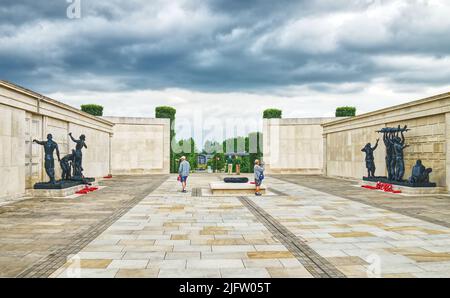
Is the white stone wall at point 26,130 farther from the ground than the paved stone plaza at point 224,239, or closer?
farther from the ground

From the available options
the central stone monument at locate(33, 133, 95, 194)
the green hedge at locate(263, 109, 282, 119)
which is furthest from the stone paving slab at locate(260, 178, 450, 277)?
the green hedge at locate(263, 109, 282, 119)

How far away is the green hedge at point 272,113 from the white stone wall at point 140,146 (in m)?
9.99

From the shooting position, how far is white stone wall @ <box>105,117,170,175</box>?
34.9 metres

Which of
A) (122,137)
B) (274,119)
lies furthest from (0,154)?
(274,119)

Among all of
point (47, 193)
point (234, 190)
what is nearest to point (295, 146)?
point (234, 190)

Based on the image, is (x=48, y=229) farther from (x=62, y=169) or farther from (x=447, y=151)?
(x=447, y=151)

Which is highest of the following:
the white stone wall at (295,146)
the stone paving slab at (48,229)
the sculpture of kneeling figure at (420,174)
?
the white stone wall at (295,146)

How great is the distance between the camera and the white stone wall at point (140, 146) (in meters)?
34.9

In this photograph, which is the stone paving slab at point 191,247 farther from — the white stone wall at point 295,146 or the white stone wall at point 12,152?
the white stone wall at point 295,146

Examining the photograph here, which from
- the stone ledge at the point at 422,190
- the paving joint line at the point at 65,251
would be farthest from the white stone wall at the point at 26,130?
the stone ledge at the point at 422,190

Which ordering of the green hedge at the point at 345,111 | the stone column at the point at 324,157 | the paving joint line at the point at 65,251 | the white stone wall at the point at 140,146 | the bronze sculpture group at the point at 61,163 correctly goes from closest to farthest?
the paving joint line at the point at 65,251 → the bronze sculpture group at the point at 61,163 → the stone column at the point at 324,157 → the white stone wall at the point at 140,146 → the green hedge at the point at 345,111

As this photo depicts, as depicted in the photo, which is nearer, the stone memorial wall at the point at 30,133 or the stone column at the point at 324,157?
the stone memorial wall at the point at 30,133

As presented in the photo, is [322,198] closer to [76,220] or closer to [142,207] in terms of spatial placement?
[142,207]

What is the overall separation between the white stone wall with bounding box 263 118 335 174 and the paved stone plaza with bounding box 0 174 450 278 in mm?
21712
